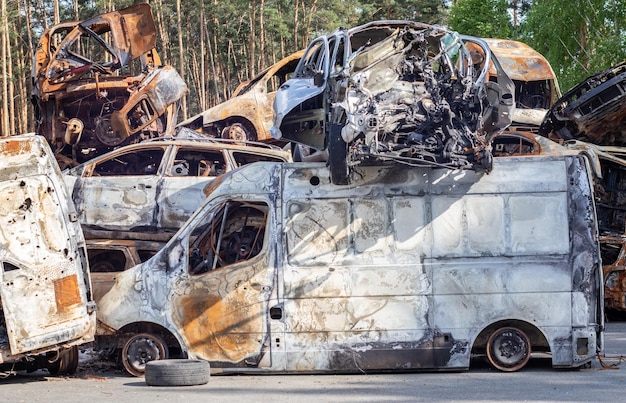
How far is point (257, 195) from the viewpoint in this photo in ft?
32.1

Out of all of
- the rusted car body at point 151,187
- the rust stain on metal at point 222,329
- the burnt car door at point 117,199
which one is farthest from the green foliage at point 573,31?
the rust stain on metal at point 222,329

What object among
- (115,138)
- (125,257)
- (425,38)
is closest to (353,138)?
(425,38)

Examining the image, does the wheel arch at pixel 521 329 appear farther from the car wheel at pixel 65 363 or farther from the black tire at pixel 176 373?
Result: the car wheel at pixel 65 363

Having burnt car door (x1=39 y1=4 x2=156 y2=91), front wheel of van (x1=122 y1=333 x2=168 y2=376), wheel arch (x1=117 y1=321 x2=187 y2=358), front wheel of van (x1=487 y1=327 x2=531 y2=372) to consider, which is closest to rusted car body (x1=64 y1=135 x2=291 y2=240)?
wheel arch (x1=117 y1=321 x2=187 y2=358)

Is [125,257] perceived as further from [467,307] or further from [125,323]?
[467,307]

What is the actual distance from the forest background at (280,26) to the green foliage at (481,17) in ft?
0.15

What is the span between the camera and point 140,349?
983cm

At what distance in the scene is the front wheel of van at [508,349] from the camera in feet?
31.2

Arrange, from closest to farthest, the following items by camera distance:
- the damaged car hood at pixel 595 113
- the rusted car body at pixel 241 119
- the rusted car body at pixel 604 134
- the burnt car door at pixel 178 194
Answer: the burnt car door at pixel 178 194 < the rusted car body at pixel 604 134 < the damaged car hood at pixel 595 113 < the rusted car body at pixel 241 119

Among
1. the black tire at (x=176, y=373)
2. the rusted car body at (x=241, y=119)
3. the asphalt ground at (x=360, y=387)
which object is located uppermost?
the rusted car body at (x=241, y=119)

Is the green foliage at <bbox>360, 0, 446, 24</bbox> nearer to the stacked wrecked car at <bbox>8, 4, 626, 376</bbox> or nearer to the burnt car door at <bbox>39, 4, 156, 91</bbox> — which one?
the burnt car door at <bbox>39, 4, 156, 91</bbox>

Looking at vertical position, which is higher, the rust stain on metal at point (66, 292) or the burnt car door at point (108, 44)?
the burnt car door at point (108, 44)

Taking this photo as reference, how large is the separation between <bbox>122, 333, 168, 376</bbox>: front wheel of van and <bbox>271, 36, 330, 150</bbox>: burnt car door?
9.36ft

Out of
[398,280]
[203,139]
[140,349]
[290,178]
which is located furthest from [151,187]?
[398,280]
